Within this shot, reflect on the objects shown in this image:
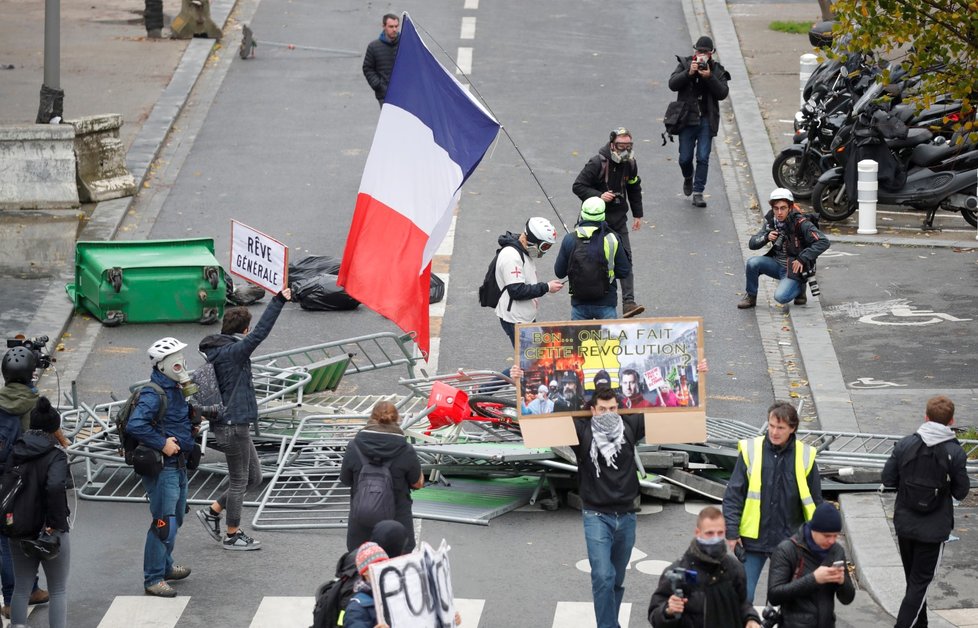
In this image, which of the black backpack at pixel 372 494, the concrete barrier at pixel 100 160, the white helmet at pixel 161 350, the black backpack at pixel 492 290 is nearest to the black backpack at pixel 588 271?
the black backpack at pixel 492 290

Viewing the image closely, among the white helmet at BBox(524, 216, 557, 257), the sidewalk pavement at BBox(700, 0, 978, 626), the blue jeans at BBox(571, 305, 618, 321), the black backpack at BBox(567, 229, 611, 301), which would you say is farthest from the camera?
the blue jeans at BBox(571, 305, 618, 321)

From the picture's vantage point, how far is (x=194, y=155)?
21234 millimetres

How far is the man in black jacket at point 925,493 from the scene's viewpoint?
9.13 metres

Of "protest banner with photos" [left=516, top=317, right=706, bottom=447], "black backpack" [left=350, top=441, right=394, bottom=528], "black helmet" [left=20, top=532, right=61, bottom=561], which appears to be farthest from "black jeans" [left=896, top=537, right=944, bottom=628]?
"black helmet" [left=20, top=532, right=61, bottom=561]

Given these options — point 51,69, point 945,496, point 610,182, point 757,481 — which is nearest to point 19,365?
point 757,481

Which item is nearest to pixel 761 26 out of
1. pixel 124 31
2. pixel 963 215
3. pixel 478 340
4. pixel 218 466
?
pixel 963 215

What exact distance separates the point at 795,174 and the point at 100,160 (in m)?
8.80

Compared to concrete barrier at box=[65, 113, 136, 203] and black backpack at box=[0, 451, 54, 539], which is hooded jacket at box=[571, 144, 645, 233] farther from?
black backpack at box=[0, 451, 54, 539]

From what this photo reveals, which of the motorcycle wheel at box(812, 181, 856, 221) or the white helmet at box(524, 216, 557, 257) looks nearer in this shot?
the white helmet at box(524, 216, 557, 257)

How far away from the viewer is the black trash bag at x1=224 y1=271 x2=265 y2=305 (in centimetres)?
1631

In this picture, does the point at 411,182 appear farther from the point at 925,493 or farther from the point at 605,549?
the point at 925,493

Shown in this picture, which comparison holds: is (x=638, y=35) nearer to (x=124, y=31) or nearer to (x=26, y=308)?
(x=124, y=31)

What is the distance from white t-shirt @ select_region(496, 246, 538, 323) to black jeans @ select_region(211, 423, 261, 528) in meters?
3.31

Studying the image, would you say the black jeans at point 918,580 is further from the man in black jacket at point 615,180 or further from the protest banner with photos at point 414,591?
the man in black jacket at point 615,180
